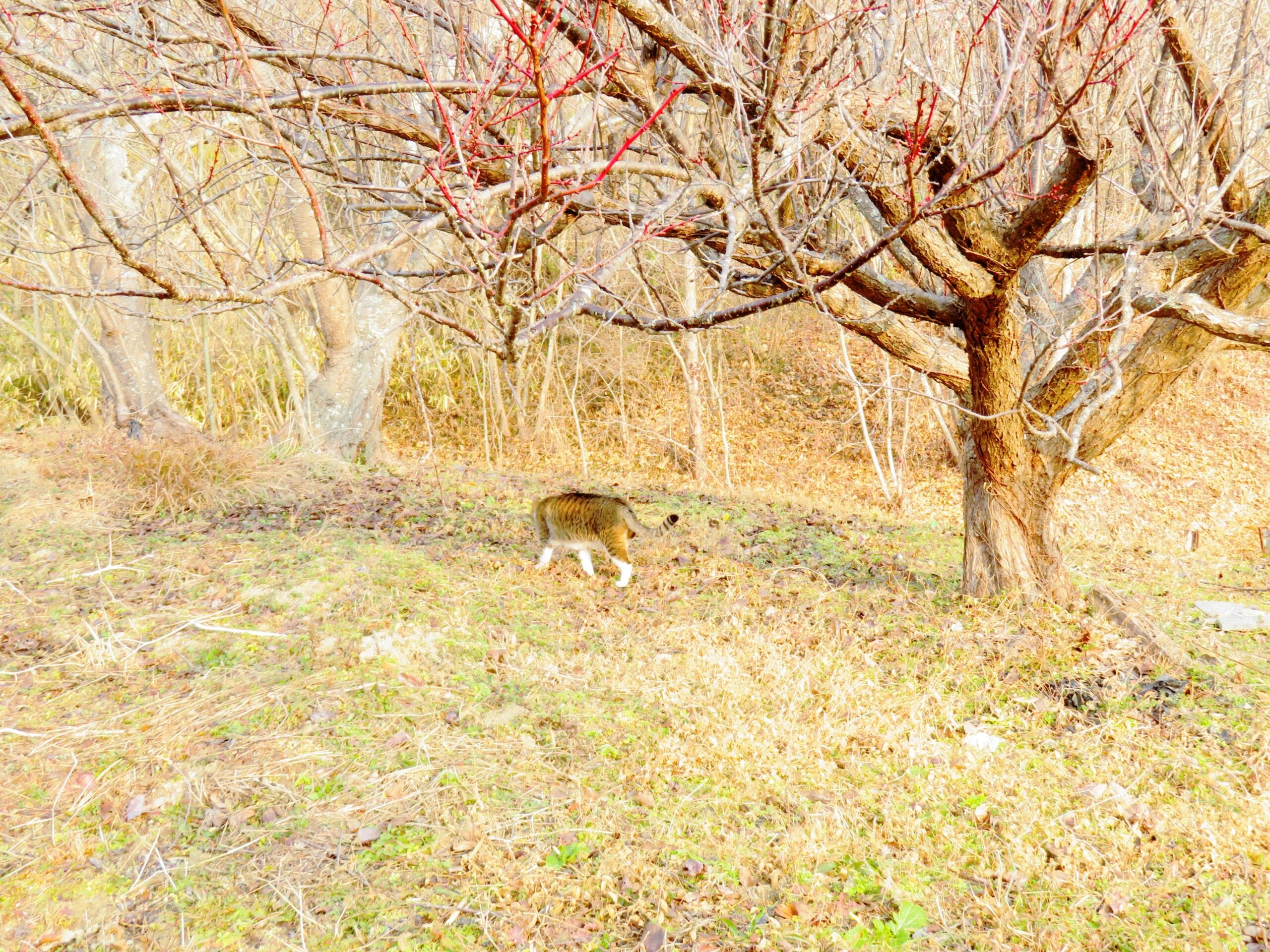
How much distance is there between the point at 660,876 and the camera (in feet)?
11.5

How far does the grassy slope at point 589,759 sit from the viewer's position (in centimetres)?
337

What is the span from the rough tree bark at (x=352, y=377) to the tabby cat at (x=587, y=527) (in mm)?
4684

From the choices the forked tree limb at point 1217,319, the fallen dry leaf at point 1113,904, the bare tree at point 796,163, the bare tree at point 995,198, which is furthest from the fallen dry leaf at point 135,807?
the forked tree limb at point 1217,319

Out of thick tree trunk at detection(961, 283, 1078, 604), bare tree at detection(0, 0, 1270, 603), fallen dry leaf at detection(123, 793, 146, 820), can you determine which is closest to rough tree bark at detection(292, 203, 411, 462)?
bare tree at detection(0, 0, 1270, 603)

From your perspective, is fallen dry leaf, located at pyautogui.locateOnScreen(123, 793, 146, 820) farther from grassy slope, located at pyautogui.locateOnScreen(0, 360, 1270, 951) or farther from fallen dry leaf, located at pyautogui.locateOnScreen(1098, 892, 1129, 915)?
fallen dry leaf, located at pyautogui.locateOnScreen(1098, 892, 1129, 915)

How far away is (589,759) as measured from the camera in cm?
435

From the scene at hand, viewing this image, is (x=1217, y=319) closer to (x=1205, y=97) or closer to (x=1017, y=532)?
(x=1205, y=97)

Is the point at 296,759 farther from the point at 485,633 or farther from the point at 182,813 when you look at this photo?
the point at 485,633

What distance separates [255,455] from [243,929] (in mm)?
6988

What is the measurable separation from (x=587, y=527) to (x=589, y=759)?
252 cm

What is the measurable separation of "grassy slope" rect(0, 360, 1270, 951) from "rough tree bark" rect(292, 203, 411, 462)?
3.67 metres

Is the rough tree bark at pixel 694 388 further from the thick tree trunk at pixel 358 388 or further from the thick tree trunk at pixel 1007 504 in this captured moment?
the thick tree trunk at pixel 1007 504

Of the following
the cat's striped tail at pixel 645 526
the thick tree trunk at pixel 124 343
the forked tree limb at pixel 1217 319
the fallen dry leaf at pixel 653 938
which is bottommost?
the fallen dry leaf at pixel 653 938

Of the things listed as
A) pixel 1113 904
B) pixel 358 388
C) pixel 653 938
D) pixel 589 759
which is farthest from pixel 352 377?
pixel 1113 904
